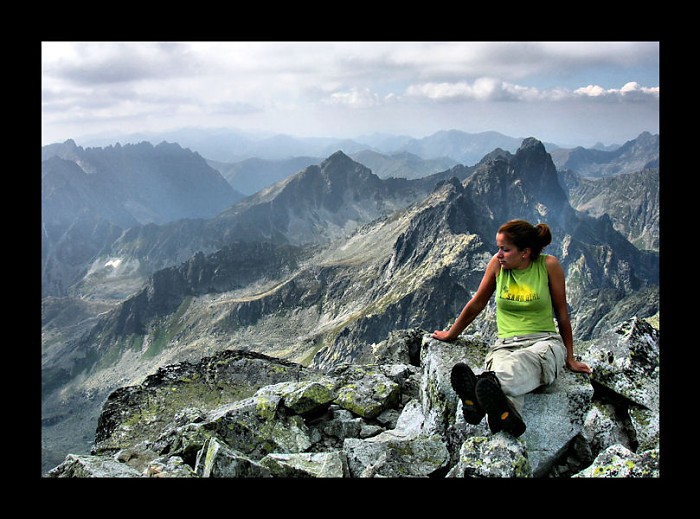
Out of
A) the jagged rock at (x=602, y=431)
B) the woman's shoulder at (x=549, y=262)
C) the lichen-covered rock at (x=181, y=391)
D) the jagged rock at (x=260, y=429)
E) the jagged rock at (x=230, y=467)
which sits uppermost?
the woman's shoulder at (x=549, y=262)

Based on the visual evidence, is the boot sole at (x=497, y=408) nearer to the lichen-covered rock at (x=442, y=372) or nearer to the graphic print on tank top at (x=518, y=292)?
the lichen-covered rock at (x=442, y=372)

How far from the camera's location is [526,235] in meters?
8.91

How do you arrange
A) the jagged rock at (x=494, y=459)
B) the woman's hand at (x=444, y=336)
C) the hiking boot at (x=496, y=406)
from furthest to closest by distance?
the woman's hand at (x=444, y=336), the hiking boot at (x=496, y=406), the jagged rock at (x=494, y=459)

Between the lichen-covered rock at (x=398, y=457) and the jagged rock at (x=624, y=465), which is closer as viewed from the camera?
the jagged rock at (x=624, y=465)

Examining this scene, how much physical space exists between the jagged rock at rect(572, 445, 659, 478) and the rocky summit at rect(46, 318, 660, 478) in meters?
0.02

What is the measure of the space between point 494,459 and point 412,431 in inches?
141

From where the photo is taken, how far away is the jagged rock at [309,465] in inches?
323

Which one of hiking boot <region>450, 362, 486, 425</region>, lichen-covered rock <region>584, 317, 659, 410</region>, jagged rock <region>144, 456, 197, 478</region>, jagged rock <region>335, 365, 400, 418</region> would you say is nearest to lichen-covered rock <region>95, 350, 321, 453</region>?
jagged rock <region>335, 365, 400, 418</region>

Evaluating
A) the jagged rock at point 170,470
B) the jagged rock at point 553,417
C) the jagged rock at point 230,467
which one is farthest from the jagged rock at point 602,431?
the jagged rock at point 170,470

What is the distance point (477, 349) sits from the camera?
1127 centimetres

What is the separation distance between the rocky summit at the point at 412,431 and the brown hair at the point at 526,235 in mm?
2797
